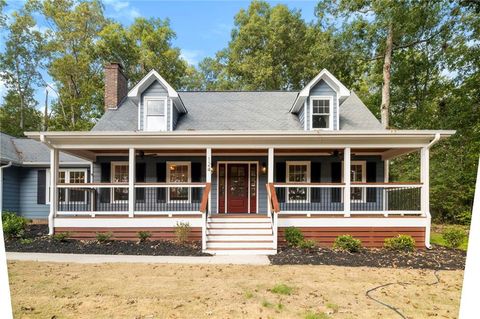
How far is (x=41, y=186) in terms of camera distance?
15320 millimetres

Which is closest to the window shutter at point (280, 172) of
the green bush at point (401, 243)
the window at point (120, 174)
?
the green bush at point (401, 243)

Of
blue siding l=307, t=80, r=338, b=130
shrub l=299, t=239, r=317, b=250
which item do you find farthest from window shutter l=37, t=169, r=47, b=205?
blue siding l=307, t=80, r=338, b=130

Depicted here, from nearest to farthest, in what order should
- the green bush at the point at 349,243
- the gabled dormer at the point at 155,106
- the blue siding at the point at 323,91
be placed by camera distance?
the green bush at the point at 349,243
the blue siding at the point at 323,91
the gabled dormer at the point at 155,106

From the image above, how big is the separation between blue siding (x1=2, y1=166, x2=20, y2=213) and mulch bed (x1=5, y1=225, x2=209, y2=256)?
5.93 m

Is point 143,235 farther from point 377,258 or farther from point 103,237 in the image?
point 377,258

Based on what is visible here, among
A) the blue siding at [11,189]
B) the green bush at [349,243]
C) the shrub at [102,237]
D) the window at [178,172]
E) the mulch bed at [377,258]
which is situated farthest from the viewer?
the blue siding at [11,189]

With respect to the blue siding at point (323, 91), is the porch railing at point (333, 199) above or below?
below

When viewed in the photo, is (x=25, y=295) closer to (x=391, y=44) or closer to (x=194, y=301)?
(x=194, y=301)

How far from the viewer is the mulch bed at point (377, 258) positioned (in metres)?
7.66

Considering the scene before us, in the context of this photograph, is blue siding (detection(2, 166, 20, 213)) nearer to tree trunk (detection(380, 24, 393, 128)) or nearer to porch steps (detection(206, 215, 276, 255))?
porch steps (detection(206, 215, 276, 255))

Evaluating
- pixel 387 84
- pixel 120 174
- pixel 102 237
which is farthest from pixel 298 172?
pixel 387 84

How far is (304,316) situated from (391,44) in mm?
18501

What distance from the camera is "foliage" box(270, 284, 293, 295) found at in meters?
5.37

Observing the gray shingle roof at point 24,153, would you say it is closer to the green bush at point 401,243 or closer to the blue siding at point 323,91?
the blue siding at point 323,91
